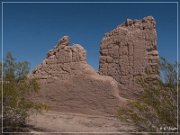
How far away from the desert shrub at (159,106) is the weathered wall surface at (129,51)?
6.87 m

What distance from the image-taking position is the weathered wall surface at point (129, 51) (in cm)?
1902

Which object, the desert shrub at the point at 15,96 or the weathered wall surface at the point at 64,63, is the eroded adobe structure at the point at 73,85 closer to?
the weathered wall surface at the point at 64,63

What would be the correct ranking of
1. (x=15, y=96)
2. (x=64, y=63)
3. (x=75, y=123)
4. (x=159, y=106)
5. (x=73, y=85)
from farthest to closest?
(x=64, y=63), (x=73, y=85), (x=75, y=123), (x=15, y=96), (x=159, y=106)

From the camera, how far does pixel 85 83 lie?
789 inches

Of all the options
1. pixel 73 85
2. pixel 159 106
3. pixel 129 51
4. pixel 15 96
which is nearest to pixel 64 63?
pixel 73 85

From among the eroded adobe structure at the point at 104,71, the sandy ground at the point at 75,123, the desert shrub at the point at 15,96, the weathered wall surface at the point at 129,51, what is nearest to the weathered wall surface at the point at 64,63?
the eroded adobe structure at the point at 104,71

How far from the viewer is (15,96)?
13016mm

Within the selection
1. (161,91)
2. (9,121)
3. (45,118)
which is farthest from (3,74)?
(161,91)

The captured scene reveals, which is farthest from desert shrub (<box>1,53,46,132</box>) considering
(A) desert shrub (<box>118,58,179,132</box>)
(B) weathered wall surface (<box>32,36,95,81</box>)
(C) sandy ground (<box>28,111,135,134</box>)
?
(B) weathered wall surface (<box>32,36,95,81</box>)

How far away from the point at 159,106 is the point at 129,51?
8.62m

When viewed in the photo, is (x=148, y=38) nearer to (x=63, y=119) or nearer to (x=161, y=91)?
(x=63, y=119)

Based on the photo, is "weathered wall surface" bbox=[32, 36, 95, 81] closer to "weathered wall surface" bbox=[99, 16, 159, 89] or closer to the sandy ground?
"weathered wall surface" bbox=[99, 16, 159, 89]

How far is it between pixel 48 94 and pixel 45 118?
8.65 feet

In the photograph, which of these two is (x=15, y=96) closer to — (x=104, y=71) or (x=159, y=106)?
(x=159, y=106)
